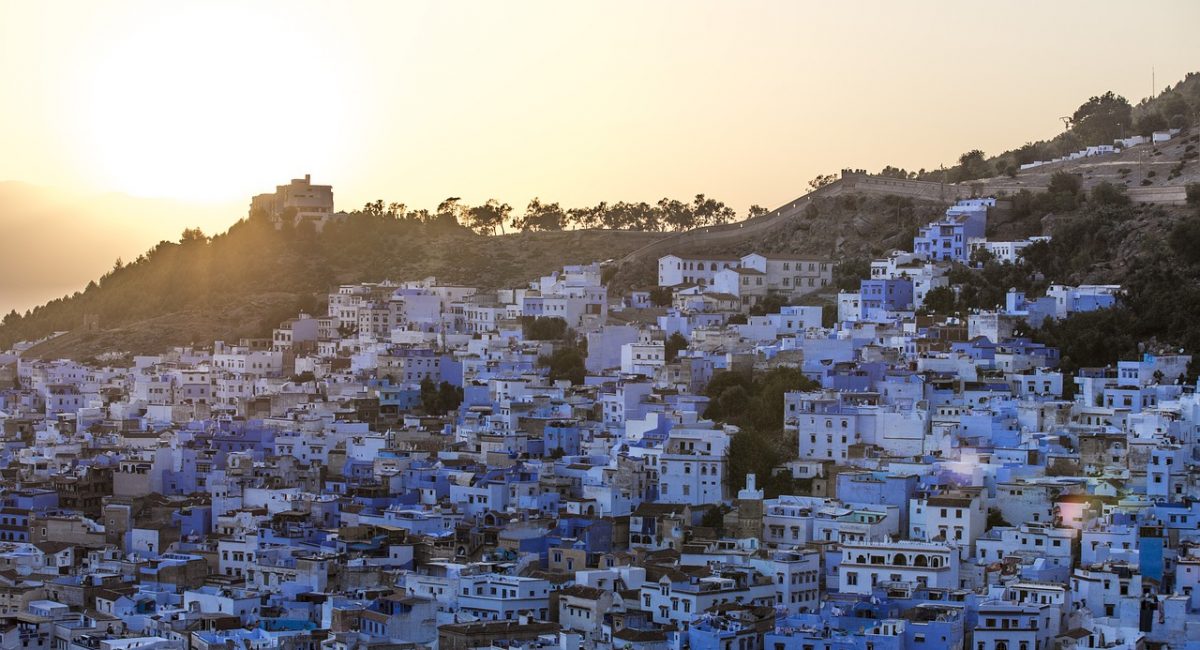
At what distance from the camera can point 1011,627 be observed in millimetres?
20812

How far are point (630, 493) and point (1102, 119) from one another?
27527mm

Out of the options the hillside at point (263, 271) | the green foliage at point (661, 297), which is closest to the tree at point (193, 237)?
the hillside at point (263, 271)

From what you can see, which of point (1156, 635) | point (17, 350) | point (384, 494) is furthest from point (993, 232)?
point (17, 350)

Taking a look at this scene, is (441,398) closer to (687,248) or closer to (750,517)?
(750,517)

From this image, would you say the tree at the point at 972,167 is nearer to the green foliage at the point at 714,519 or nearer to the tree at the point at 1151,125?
the tree at the point at 1151,125

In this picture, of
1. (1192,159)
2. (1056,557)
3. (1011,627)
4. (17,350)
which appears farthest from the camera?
(17,350)

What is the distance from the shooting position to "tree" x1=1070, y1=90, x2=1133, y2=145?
49938 millimetres

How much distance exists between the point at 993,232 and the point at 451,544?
18.4 m

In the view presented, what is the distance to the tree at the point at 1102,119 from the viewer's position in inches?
1966

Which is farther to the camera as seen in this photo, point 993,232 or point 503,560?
point 993,232

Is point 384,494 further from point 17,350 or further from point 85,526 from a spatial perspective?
point 17,350

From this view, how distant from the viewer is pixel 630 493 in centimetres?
2742

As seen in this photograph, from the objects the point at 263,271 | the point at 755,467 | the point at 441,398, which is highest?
the point at 263,271

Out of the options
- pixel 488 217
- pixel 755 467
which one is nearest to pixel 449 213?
pixel 488 217
